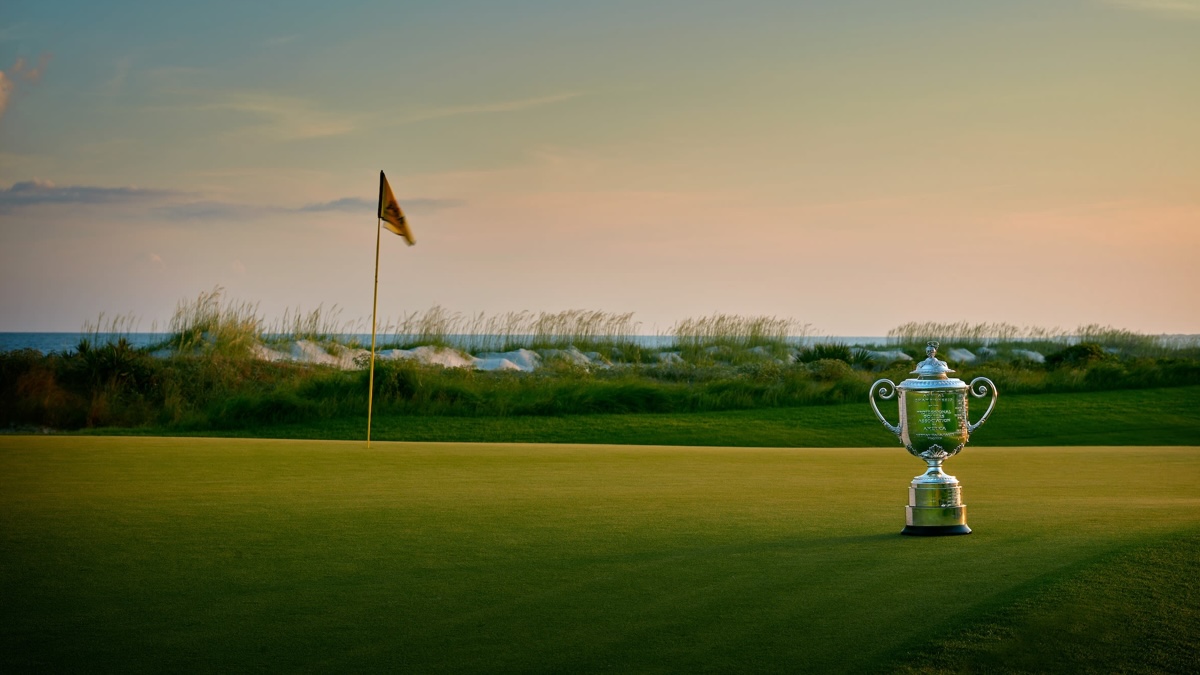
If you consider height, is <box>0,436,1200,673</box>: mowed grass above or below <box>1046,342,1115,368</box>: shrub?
below

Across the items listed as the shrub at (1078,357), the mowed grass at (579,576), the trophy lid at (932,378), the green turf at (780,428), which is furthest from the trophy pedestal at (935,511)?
the shrub at (1078,357)

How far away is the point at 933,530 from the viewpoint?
6578 millimetres

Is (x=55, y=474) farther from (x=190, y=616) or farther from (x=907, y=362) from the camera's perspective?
(x=907, y=362)

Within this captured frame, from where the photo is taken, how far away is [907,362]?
3148 centimetres

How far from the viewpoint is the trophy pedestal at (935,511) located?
6590mm

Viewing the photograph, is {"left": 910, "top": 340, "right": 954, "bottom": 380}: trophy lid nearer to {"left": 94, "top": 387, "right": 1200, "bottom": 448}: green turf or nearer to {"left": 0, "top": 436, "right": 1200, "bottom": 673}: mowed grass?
{"left": 0, "top": 436, "right": 1200, "bottom": 673}: mowed grass

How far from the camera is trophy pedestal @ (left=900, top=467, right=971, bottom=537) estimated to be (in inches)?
259

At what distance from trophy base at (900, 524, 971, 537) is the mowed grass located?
116 millimetres

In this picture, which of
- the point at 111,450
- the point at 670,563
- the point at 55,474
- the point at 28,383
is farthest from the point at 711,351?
the point at 670,563

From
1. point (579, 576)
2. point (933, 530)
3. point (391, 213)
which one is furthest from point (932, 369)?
point (391, 213)

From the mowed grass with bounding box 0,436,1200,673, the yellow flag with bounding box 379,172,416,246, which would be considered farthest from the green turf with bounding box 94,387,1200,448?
the mowed grass with bounding box 0,436,1200,673

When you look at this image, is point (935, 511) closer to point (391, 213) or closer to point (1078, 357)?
point (391, 213)

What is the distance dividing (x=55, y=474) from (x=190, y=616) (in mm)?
6461

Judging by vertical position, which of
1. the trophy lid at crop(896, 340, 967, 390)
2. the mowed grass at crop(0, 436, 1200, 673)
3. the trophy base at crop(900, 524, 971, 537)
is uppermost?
the trophy lid at crop(896, 340, 967, 390)
